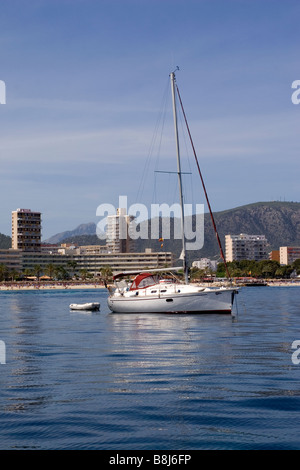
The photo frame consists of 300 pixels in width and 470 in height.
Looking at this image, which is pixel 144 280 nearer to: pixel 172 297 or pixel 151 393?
pixel 172 297

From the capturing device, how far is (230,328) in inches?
2098

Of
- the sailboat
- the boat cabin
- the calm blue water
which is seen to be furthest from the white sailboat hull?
the calm blue water

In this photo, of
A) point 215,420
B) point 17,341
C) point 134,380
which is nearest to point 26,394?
point 134,380

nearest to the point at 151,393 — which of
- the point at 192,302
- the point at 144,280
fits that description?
the point at 192,302

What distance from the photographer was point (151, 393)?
82.1 feet

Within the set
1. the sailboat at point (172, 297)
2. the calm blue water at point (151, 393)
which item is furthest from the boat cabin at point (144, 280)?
the calm blue water at point (151, 393)

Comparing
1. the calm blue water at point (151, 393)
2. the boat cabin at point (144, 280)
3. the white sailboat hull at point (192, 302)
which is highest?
the boat cabin at point (144, 280)

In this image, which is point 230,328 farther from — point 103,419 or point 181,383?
point 103,419

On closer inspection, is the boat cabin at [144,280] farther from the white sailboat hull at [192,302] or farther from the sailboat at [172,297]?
the white sailboat hull at [192,302]

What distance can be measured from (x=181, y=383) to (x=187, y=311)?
1626 inches

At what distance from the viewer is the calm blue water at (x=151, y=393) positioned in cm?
1897

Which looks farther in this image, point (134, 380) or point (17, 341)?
point (17, 341)

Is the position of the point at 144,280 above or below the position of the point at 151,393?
above

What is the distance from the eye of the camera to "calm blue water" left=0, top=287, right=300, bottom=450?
18969 mm
